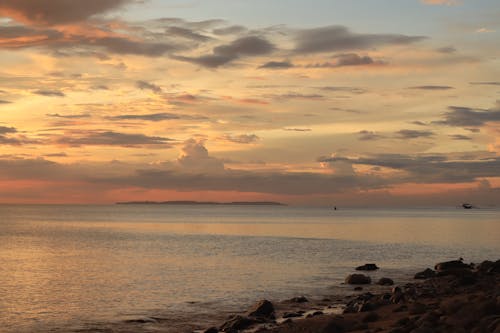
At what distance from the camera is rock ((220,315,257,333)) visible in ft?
95.8

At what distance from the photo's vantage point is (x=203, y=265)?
206 feet

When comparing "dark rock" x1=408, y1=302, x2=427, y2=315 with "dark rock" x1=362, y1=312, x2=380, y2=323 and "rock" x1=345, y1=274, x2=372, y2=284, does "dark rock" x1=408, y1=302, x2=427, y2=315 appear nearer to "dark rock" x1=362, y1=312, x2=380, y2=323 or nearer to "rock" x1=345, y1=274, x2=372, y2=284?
"dark rock" x1=362, y1=312, x2=380, y2=323

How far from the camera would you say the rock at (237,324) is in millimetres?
29206

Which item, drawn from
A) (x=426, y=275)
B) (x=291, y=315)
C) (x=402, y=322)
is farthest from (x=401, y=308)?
(x=426, y=275)

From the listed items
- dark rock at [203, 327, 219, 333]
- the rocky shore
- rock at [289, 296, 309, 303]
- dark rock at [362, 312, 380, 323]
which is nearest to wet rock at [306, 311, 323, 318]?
the rocky shore

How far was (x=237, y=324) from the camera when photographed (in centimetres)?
2953

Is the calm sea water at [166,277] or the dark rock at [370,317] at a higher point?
the dark rock at [370,317]

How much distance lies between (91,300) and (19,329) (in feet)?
31.3

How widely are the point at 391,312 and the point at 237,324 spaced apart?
8.05 metres

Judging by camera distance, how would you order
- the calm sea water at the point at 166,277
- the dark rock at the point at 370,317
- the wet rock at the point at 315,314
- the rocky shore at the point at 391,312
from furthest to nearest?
1. the calm sea water at the point at 166,277
2. the wet rock at the point at 315,314
3. the dark rock at the point at 370,317
4. the rocky shore at the point at 391,312

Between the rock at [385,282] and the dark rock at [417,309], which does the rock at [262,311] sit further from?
the rock at [385,282]

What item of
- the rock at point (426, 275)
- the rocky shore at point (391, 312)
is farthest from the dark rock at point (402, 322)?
the rock at point (426, 275)

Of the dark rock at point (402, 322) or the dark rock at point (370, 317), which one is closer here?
the dark rock at point (402, 322)

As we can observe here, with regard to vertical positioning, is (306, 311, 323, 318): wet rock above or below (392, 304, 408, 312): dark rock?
below
